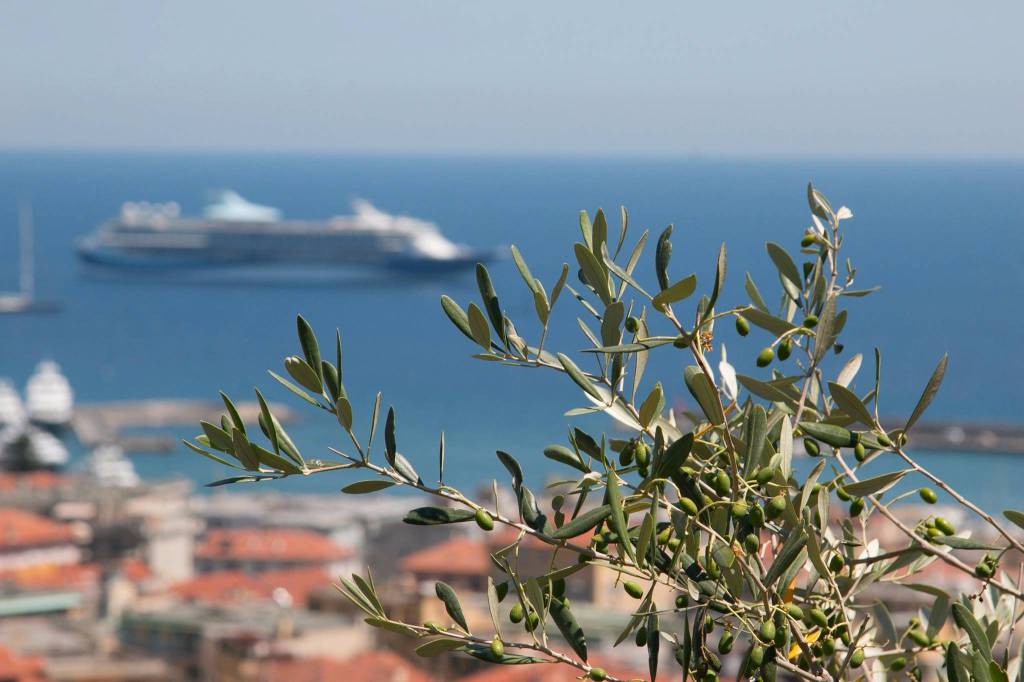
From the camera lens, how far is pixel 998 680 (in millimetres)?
867

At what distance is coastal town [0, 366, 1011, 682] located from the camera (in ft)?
35.2

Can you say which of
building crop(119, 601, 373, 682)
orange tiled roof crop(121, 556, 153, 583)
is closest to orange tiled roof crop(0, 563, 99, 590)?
orange tiled roof crop(121, 556, 153, 583)

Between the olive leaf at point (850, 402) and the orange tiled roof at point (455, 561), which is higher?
the olive leaf at point (850, 402)

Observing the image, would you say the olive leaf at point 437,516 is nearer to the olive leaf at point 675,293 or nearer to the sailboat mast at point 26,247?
the olive leaf at point 675,293

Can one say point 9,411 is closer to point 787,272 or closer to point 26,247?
point 787,272

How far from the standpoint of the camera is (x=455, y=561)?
1501cm

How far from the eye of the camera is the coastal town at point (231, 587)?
35.2 ft

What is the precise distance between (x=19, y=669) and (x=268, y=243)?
45474 millimetres

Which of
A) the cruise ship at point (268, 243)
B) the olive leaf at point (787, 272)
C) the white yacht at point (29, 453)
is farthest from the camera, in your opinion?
the cruise ship at point (268, 243)

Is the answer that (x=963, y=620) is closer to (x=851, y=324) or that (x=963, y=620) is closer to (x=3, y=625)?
(x=3, y=625)

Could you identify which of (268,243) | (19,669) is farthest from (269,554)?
(268,243)

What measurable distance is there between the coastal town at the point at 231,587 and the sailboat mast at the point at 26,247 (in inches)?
1369

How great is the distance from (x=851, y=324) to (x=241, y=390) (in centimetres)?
1590

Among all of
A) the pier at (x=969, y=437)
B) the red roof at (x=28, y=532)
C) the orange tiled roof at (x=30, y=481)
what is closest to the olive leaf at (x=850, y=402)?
the red roof at (x=28, y=532)
